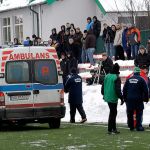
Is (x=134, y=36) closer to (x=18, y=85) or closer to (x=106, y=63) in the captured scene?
(x=106, y=63)

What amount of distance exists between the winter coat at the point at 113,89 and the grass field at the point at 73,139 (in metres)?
0.97

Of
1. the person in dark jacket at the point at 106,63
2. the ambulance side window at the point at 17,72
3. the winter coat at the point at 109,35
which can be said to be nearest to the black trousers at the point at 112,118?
the ambulance side window at the point at 17,72

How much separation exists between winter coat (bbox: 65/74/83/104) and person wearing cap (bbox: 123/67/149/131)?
4.05 meters

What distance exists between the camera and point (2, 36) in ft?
173

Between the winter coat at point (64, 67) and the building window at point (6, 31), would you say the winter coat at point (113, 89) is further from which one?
the building window at point (6, 31)

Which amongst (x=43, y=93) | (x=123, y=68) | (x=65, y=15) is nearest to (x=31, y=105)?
(x=43, y=93)

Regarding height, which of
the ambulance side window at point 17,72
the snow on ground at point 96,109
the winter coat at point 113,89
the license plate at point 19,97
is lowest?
the snow on ground at point 96,109

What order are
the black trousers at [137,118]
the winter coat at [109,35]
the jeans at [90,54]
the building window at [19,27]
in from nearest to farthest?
the black trousers at [137,118], the winter coat at [109,35], the jeans at [90,54], the building window at [19,27]

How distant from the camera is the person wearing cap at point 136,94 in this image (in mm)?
20188

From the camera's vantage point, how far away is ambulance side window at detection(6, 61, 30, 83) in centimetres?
2170

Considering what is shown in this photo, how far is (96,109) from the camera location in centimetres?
2752

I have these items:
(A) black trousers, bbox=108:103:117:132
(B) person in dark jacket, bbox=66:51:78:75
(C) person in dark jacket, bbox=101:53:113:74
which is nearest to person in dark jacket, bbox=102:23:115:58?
(B) person in dark jacket, bbox=66:51:78:75

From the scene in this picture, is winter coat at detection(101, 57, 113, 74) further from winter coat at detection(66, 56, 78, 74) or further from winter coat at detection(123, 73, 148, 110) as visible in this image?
winter coat at detection(123, 73, 148, 110)

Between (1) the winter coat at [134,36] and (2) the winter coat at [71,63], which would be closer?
(1) the winter coat at [134,36]
